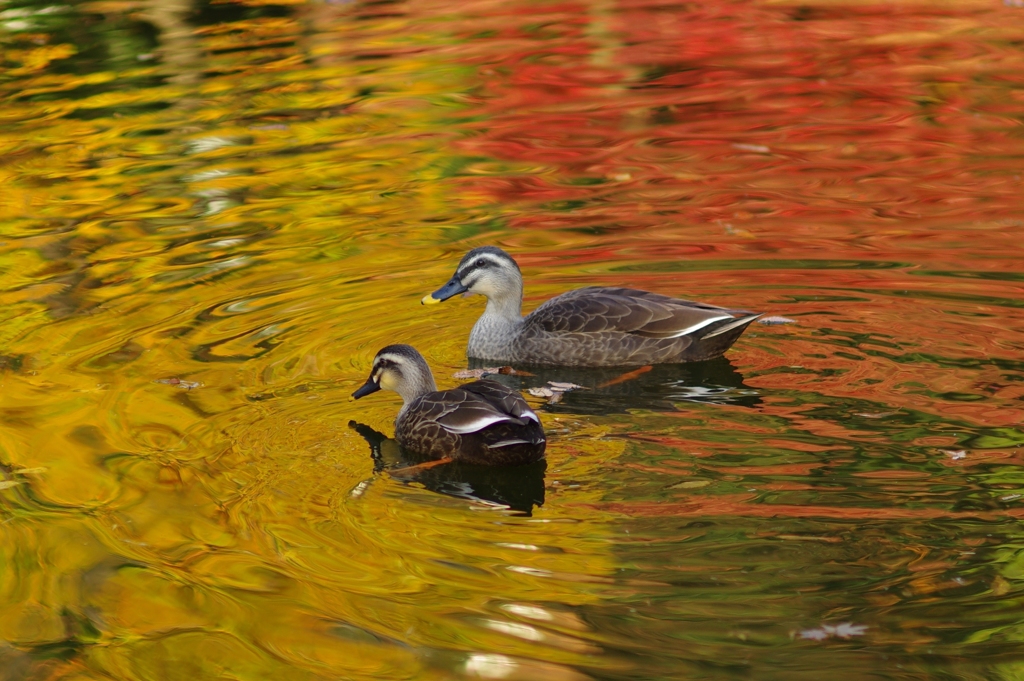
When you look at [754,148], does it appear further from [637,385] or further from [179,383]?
[179,383]

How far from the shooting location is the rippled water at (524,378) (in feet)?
19.9

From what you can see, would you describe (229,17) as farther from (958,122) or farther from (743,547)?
(743,547)

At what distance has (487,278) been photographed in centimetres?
1008

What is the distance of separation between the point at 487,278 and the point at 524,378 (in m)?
0.88

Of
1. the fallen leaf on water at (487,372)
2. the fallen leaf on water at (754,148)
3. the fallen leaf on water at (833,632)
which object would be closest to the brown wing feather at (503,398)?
the fallen leaf on water at (487,372)

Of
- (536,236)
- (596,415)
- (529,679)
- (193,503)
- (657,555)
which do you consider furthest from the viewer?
(536,236)

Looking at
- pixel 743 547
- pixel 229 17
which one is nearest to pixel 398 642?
pixel 743 547

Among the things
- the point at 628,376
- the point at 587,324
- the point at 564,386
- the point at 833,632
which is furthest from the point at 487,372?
the point at 833,632

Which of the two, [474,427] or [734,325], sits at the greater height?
[474,427]

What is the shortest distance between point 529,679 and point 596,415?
302 centimetres

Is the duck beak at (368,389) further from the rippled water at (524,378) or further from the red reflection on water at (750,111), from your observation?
the red reflection on water at (750,111)

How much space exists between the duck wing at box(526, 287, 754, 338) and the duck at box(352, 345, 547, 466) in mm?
1588

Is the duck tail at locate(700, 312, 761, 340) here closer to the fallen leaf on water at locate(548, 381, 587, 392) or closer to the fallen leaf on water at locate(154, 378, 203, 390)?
the fallen leaf on water at locate(548, 381, 587, 392)

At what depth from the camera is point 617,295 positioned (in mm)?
9633
